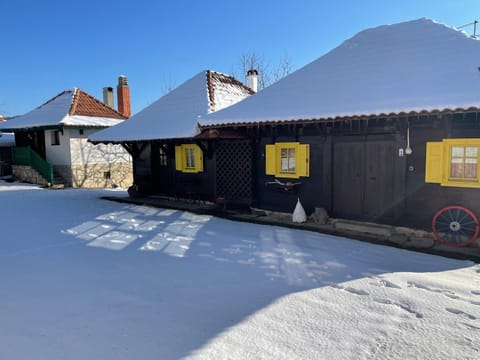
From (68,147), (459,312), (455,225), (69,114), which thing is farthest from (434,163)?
(69,114)

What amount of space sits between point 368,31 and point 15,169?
1889 cm

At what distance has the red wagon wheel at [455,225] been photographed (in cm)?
613

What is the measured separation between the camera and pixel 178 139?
402 inches

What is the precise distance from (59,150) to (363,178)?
51.0ft

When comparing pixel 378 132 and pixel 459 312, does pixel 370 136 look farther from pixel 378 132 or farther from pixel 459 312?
pixel 459 312

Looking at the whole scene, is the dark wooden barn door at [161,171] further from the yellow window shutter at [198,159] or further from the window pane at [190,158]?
the yellow window shutter at [198,159]

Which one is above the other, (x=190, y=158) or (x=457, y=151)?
(x=457, y=151)

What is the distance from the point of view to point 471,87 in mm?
5738

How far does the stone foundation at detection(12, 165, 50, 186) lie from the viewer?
16691 millimetres

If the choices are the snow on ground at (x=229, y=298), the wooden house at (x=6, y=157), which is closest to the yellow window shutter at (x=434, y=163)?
the snow on ground at (x=229, y=298)

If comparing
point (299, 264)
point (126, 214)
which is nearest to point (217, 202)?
point (126, 214)

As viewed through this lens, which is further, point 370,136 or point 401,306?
point 370,136

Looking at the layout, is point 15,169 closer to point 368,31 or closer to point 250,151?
point 250,151

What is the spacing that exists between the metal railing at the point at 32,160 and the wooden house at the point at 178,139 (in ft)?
17.1
